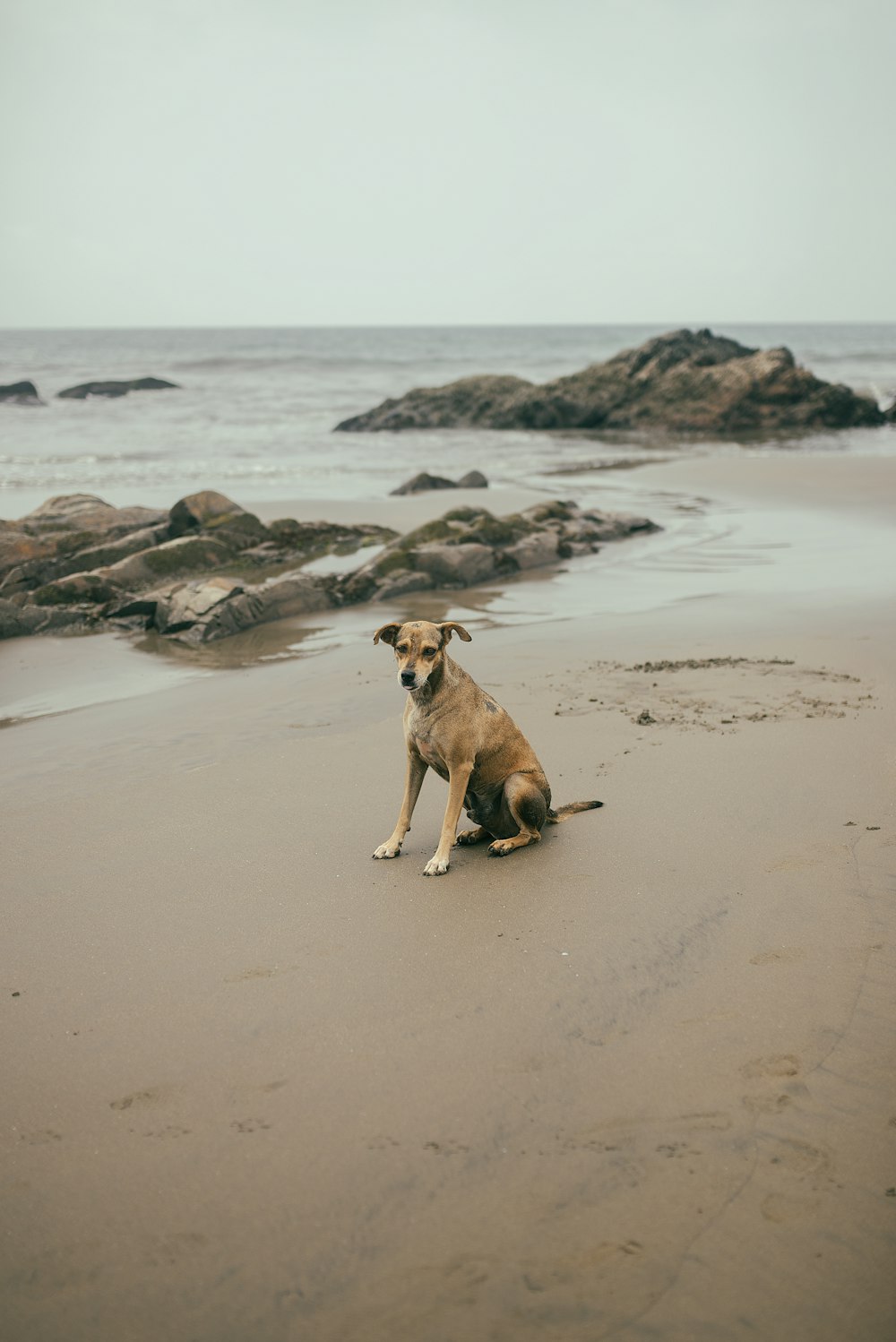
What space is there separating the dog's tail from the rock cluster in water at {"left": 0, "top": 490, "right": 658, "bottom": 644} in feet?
20.2

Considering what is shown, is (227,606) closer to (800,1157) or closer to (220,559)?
(220,559)

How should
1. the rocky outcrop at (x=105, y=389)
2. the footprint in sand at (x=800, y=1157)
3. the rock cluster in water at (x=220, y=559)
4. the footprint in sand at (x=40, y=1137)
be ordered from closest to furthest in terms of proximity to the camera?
the footprint in sand at (x=800, y=1157), the footprint in sand at (x=40, y=1137), the rock cluster in water at (x=220, y=559), the rocky outcrop at (x=105, y=389)

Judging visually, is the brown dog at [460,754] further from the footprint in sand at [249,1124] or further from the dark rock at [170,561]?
the dark rock at [170,561]

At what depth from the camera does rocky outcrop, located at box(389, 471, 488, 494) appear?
20.9m

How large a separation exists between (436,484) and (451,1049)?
18185mm

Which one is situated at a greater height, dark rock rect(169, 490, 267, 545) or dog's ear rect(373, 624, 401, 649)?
dog's ear rect(373, 624, 401, 649)

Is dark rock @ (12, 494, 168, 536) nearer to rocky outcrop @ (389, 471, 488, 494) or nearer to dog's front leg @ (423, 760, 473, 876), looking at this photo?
rocky outcrop @ (389, 471, 488, 494)

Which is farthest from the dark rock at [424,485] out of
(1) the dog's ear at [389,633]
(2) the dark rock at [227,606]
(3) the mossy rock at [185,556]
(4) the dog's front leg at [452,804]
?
(4) the dog's front leg at [452,804]

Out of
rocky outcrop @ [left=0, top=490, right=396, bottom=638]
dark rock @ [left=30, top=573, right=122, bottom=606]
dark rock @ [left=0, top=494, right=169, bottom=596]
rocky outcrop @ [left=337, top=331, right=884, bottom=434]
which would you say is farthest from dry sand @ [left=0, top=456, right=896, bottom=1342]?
rocky outcrop @ [left=337, top=331, right=884, bottom=434]

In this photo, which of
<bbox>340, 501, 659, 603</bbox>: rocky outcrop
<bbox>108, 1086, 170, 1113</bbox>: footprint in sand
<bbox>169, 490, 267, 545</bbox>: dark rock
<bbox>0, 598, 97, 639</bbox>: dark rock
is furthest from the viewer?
<bbox>169, 490, 267, 545</bbox>: dark rock

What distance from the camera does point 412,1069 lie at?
3.51 metres

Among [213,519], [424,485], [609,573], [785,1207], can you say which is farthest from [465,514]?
[785,1207]

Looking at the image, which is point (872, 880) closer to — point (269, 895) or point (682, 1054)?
point (682, 1054)

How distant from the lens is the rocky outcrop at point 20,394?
152ft
